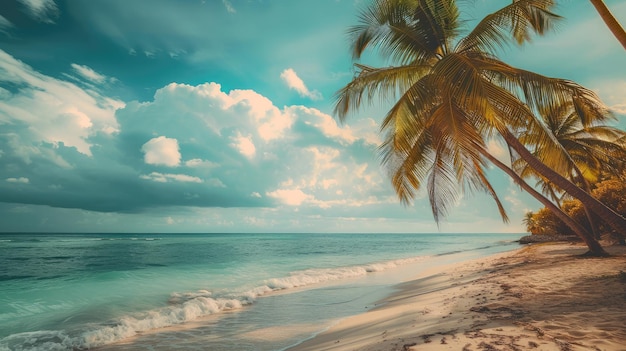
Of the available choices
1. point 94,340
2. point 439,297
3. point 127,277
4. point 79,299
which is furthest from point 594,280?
point 127,277

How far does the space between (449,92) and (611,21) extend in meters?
2.45

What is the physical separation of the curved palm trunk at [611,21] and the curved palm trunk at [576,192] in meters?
2.12

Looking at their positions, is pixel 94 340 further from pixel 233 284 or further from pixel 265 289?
pixel 233 284

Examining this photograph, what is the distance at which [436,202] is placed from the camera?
289 inches

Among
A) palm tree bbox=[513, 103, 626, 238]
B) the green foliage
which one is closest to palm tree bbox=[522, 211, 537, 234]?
the green foliage

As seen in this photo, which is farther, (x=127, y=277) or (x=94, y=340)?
(x=127, y=277)

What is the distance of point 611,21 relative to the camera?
459 centimetres

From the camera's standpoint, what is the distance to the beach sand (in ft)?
11.7

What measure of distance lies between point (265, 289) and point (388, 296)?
4706mm

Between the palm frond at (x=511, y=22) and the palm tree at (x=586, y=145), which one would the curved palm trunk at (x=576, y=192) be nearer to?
the palm frond at (x=511, y=22)

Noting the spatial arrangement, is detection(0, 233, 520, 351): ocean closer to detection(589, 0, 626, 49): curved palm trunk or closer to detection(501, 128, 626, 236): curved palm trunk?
detection(501, 128, 626, 236): curved palm trunk

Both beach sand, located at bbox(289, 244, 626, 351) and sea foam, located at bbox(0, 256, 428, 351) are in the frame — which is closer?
beach sand, located at bbox(289, 244, 626, 351)

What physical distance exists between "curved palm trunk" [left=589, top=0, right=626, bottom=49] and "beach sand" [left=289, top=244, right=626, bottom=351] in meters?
4.10

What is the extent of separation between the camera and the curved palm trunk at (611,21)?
4480mm
